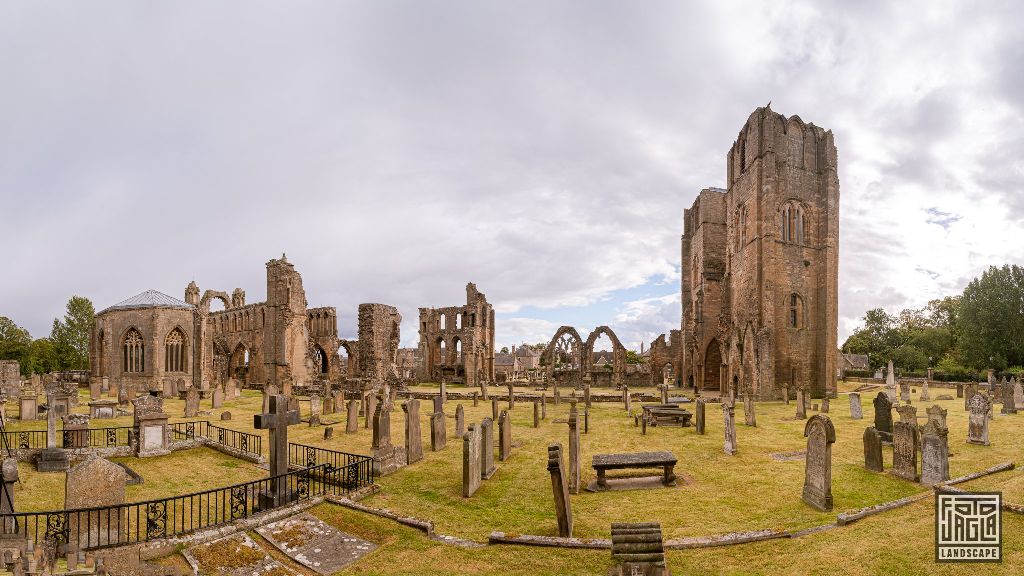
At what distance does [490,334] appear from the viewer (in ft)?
183

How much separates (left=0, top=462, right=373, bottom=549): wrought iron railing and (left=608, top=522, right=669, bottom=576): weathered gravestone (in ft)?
18.6

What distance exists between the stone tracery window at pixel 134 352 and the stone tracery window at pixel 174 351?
4.73 ft

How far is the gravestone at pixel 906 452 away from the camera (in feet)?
36.7

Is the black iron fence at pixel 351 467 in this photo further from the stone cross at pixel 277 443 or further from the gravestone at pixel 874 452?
the gravestone at pixel 874 452

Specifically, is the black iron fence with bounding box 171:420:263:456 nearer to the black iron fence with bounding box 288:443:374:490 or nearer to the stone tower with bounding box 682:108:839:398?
the black iron fence with bounding box 288:443:374:490

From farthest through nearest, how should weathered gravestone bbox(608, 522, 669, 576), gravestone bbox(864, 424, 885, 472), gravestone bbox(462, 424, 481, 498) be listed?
gravestone bbox(864, 424, 885, 472), gravestone bbox(462, 424, 481, 498), weathered gravestone bbox(608, 522, 669, 576)

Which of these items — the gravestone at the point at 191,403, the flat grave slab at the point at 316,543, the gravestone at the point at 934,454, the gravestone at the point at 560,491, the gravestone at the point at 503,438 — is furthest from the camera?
the gravestone at the point at 191,403

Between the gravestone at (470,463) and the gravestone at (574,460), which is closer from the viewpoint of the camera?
the gravestone at (470,463)

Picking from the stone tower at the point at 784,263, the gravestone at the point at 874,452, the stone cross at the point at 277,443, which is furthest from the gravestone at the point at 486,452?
the stone tower at the point at 784,263

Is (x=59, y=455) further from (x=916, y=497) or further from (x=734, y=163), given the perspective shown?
(x=734, y=163)

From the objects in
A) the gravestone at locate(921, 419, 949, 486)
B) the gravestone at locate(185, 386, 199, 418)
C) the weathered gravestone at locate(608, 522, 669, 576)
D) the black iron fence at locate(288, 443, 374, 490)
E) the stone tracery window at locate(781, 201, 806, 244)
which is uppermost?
the stone tracery window at locate(781, 201, 806, 244)

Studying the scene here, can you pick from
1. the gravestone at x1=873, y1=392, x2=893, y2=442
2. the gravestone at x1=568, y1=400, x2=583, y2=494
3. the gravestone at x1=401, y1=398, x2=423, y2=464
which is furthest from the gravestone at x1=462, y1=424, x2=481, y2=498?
the gravestone at x1=873, y1=392, x2=893, y2=442

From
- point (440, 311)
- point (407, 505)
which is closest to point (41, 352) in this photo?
point (440, 311)

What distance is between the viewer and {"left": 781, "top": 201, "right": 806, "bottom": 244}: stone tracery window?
32.7m
